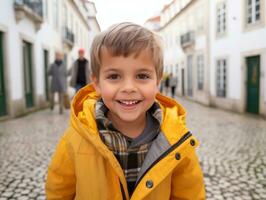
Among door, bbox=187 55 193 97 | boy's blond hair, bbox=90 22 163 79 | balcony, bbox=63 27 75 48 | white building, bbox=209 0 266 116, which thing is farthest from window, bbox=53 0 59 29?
boy's blond hair, bbox=90 22 163 79

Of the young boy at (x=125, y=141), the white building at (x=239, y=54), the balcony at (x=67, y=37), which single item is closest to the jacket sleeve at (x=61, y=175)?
the young boy at (x=125, y=141)

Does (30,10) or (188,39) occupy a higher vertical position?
(30,10)

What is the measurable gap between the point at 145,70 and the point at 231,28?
12057 millimetres

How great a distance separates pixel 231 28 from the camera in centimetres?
1259

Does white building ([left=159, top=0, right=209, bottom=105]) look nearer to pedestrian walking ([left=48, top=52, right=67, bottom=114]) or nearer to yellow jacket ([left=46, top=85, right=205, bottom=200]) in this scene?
pedestrian walking ([left=48, top=52, right=67, bottom=114])

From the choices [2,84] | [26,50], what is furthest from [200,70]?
[2,84]

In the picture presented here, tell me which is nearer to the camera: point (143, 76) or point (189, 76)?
point (143, 76)

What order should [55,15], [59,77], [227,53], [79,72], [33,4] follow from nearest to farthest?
[79,72]
[59,77]
[33,4]
[227,53]
[55,15]

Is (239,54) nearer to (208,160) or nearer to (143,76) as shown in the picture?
(208,160)

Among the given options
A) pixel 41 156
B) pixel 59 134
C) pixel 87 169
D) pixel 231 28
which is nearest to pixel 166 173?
pixel 87 169

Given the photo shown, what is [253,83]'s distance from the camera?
11188mm

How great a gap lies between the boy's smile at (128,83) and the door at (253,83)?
33.4ft

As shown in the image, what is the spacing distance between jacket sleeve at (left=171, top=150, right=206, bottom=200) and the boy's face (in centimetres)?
35

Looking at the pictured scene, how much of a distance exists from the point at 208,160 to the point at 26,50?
9371 millimetres
